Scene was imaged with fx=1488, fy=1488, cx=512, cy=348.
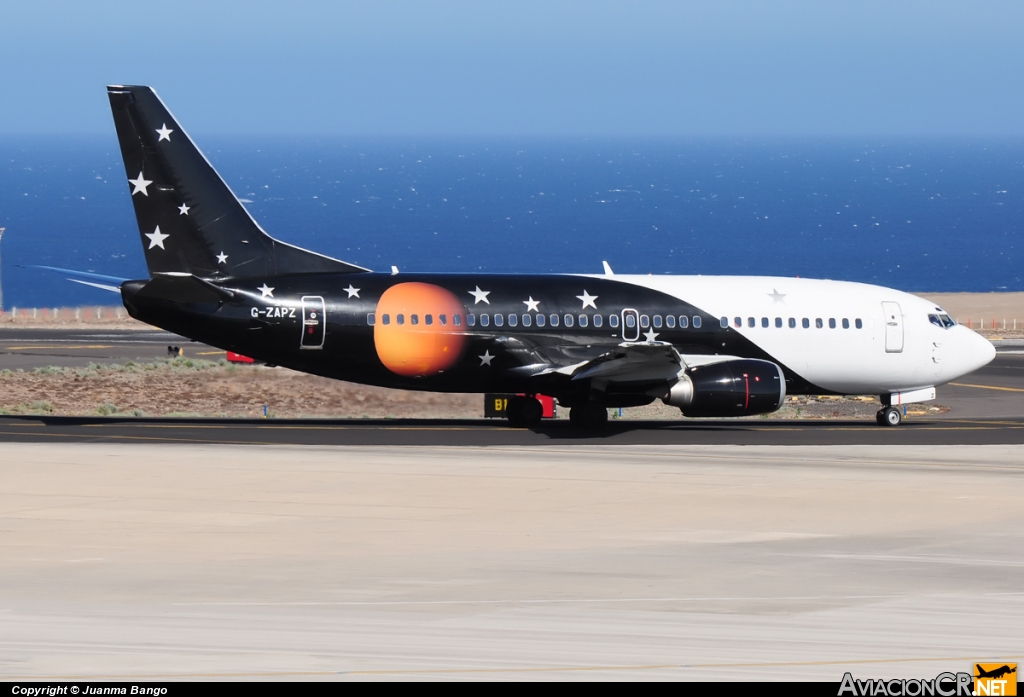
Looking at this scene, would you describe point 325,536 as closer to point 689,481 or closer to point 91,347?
point 689,481

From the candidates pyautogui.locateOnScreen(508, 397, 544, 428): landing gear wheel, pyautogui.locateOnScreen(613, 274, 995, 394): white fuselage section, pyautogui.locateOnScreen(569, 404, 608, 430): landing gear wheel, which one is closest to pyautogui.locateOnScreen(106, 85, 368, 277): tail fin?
pyautogui.locateOnScreen(508, 397, 544, 428): landing gear wheel

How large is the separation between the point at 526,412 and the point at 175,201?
438 inches

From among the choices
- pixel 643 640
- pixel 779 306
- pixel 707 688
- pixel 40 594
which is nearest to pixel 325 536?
pixel 40 594

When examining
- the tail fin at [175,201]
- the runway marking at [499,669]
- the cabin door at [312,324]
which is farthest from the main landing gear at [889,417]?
the runway marking at [499,669]

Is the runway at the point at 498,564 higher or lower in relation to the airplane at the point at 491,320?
lower

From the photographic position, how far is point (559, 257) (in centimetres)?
18088

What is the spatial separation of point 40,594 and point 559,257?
163 metres

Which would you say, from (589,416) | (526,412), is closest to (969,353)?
(589,416)

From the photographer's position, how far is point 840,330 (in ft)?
135

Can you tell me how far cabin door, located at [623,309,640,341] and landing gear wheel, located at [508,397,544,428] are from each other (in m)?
3.52

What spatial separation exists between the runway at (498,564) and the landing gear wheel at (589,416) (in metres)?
4.82

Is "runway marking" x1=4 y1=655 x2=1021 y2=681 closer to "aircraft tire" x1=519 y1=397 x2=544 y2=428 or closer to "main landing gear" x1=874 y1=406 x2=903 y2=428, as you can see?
"aircraft tire" x1=519 y1=397 x2=544 y2=428

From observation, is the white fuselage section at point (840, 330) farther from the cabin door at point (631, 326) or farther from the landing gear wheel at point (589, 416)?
the landing gear wheel at point (589, 416)

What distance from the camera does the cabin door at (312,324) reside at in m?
37.1
